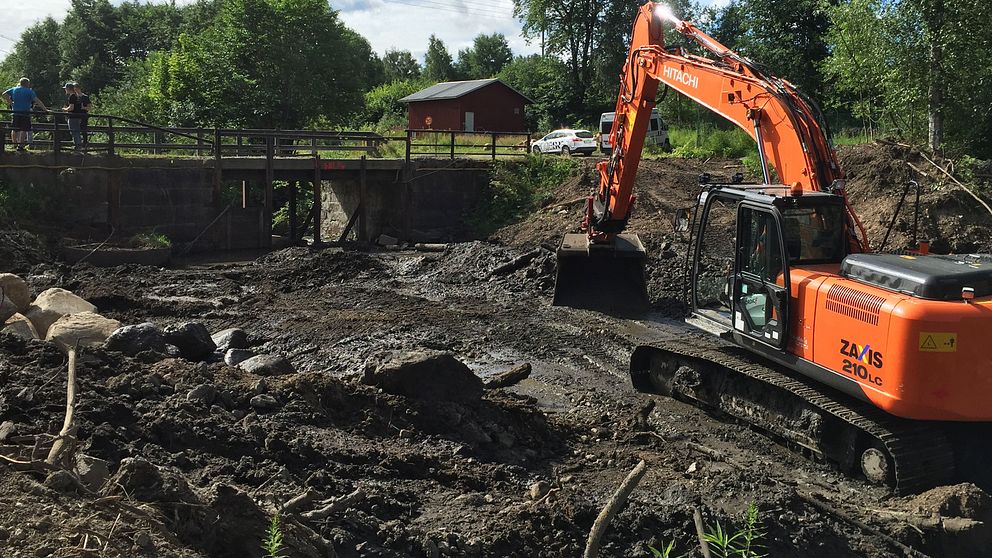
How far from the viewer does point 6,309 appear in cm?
1134

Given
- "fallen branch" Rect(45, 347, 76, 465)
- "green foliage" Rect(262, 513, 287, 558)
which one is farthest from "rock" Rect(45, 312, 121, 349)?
"green foliage" Rect(262, 513, 287, 558)

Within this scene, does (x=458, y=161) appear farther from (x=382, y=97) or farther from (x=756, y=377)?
(x=382, y=97)

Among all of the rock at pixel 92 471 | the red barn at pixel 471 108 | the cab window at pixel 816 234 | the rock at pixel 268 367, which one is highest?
the red barn at pixel 471 108

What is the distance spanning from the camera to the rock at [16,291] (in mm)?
11698

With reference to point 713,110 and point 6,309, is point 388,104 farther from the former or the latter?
point 713,110

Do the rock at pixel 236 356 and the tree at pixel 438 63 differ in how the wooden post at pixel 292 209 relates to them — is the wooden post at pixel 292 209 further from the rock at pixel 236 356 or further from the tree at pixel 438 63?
the tree at pixel 438 63

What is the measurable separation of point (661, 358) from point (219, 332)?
6255 mm

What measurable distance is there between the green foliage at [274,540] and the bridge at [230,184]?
54.5ft

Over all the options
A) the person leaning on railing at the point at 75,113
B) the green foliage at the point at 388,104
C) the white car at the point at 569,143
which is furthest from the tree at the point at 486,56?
the person leaning on railing at the point at 75,113

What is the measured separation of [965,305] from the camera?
22.4ft

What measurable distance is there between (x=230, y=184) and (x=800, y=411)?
835 inches

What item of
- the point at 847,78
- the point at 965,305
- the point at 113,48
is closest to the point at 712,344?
the point at 965,305

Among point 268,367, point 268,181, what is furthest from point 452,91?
point 268,367

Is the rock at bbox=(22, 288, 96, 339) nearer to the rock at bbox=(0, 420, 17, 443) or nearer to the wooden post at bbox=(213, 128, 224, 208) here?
the rock at bbox=(0, 420, 17, 443)
